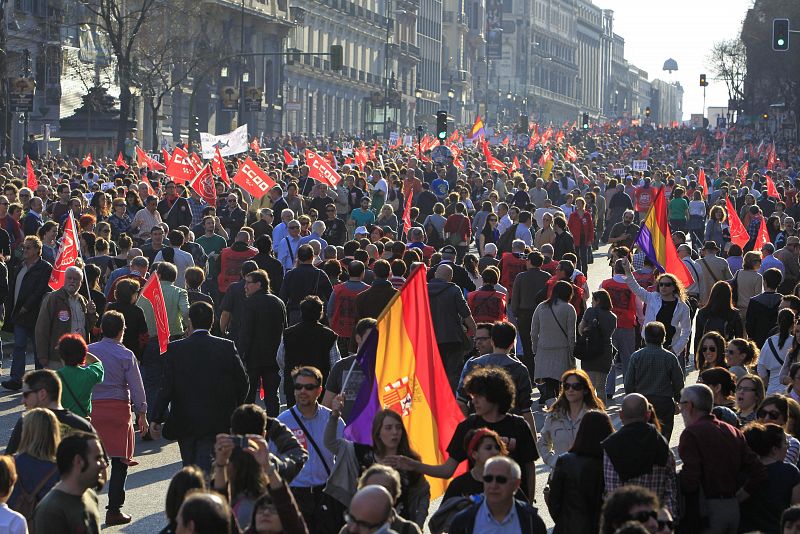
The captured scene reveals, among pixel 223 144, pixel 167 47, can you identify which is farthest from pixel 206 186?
pixel 167 47

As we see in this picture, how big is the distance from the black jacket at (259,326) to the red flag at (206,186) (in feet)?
38.8

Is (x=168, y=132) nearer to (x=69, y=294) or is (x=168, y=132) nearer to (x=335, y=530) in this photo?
(x=69, y=294)

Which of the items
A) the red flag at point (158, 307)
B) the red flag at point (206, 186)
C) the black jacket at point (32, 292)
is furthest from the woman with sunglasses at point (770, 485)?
the red flag at point (206, 186)

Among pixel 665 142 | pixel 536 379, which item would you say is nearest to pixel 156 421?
pixel 536 379

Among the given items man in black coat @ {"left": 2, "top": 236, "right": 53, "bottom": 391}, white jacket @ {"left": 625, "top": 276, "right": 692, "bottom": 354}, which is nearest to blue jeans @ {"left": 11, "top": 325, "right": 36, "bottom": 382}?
man in black coat @ {"left": 2, "top": 236, "right": 53, "bottom": 391}

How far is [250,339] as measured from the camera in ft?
42.5

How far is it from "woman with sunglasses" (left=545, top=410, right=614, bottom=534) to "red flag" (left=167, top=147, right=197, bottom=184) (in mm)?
21451

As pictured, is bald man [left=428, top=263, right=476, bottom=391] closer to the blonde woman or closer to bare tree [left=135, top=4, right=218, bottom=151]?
the blonde woman

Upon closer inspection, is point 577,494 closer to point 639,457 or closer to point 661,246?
point 639,457

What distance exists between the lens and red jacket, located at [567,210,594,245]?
2545 cm

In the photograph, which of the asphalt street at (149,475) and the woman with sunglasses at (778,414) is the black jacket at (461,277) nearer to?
the asphalt street at (149,475)

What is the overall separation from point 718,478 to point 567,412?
133 centimetres

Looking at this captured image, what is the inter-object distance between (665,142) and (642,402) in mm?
80112

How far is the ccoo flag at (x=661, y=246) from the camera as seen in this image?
1730cm
